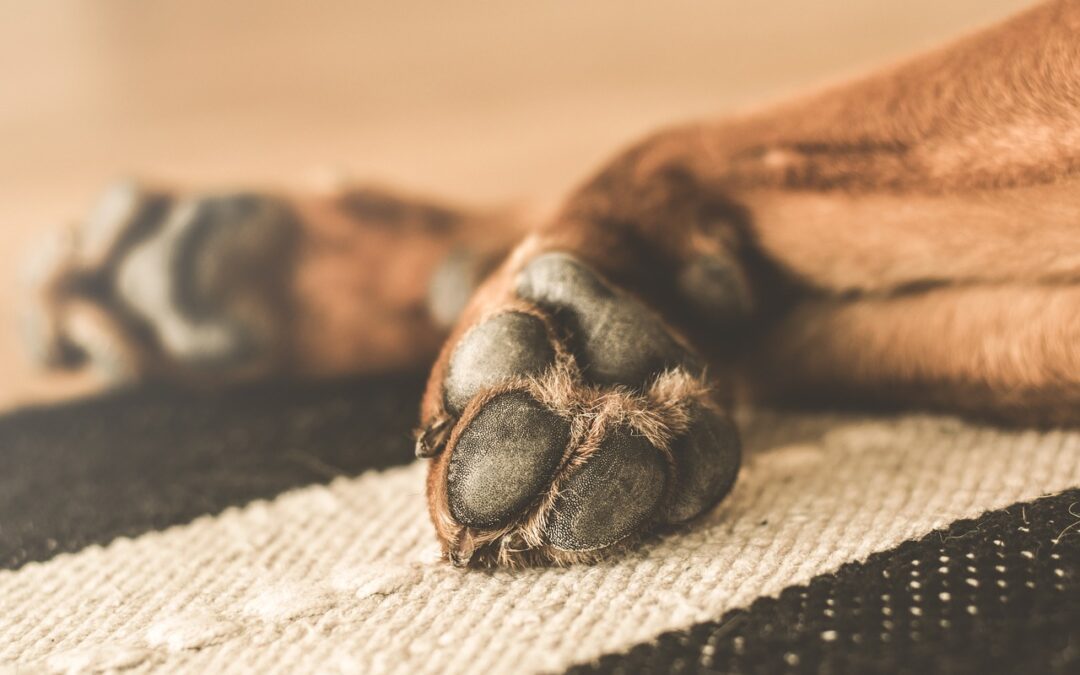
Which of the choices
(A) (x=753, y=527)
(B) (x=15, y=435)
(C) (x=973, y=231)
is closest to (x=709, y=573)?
(A) (x=753, y=527)

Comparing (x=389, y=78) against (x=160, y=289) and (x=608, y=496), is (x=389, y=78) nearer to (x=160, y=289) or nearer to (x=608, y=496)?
→ (x=160, y=289)

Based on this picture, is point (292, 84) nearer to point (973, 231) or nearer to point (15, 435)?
point (15, 435)

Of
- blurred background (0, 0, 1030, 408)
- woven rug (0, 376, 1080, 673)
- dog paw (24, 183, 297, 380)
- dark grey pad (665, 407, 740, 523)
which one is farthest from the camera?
blurred background (0, 0, 1030, 408)

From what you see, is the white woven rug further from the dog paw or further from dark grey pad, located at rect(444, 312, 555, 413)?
the dog paw

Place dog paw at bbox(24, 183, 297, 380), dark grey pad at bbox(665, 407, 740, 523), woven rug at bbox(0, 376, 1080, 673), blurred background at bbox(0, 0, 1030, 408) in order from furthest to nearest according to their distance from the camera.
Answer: blurred background at bbox(0, 0, 1030, 408) < dog paw at bbox(24, 183, 297, 380) < dark grey pad at bbox(665, 407, 740, 523) < woven rug at bbox(0, 376, 1080, 673)

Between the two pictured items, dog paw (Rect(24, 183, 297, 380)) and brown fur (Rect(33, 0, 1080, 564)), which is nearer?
brown fur (Rect(33, 0, 1080, 564))

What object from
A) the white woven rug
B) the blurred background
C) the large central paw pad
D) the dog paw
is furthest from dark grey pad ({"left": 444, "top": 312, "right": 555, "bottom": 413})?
the blurred background

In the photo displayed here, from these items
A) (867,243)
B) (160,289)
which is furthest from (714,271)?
(160,289)
